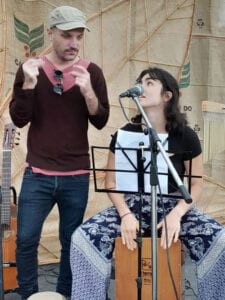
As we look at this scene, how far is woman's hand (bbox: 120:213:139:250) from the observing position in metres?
2.44

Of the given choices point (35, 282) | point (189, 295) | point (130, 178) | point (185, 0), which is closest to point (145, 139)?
point (130, 178)

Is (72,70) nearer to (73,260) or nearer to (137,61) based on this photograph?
(73,260)

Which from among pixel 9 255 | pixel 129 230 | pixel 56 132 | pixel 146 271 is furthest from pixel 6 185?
pixel 146 271

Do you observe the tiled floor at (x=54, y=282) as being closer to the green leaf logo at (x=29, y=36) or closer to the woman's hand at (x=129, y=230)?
the woman's hand at (x=129, y=230)

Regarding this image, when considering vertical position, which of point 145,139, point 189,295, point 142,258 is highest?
point 145,139

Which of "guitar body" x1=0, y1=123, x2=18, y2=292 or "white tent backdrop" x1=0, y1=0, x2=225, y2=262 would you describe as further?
"white tent backdrop" x1=0, y1=0, x2=225, y2=262

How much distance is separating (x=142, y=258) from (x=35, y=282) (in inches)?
24.8

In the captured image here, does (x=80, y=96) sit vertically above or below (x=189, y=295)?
above

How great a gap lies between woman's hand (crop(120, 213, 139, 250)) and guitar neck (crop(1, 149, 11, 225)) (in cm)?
89

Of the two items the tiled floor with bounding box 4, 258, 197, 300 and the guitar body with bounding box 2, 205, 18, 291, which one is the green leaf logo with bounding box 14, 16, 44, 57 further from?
the tiled floor with bounding box 4, 258, 197, 300

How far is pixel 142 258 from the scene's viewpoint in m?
2.45

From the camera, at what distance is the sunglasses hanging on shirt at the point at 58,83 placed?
2.48 metres

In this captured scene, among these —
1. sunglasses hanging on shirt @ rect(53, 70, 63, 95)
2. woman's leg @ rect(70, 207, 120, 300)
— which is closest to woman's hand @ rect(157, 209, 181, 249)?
woman's leg @ rect(70, 207, 120, 300)

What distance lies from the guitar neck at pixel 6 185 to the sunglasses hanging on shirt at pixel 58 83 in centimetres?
68
